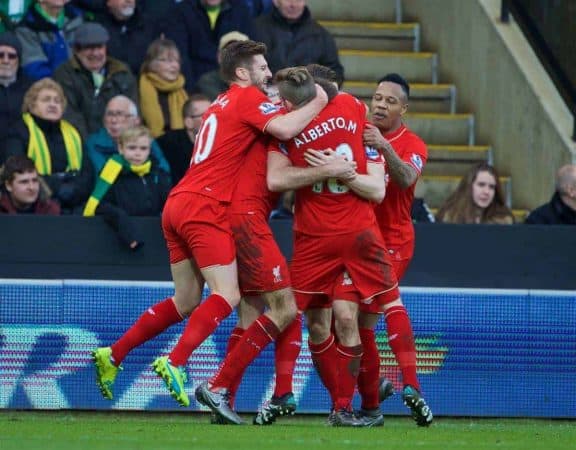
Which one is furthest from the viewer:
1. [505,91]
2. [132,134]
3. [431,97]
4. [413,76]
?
[413,76]

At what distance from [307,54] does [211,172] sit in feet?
16.2

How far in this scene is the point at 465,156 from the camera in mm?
16125

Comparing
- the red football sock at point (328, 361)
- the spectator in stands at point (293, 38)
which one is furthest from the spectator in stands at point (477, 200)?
the red football sock at point (328, 361)

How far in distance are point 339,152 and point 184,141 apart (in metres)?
3.74

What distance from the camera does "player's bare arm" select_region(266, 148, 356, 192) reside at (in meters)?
10.0

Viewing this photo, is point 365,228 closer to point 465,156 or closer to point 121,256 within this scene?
point 121,256

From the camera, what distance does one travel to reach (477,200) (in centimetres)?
1337

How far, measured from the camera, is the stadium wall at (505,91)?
1573 cm

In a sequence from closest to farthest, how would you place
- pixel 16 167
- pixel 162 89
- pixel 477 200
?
pixel 16 167
pixel 477 200
pixel 162 89

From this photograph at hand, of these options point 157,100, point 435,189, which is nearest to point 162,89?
point 157,100

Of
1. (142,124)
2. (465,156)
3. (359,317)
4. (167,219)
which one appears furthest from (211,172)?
(465,156)

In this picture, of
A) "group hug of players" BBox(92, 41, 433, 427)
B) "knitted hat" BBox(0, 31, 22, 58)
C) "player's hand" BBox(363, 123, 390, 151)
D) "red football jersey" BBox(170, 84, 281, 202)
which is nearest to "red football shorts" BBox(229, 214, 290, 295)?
"group hug of players" BBox(92, 41, 433, 427)

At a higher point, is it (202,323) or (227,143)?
(227,143)

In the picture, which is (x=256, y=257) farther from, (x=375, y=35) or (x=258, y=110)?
(x=375, y=35)
